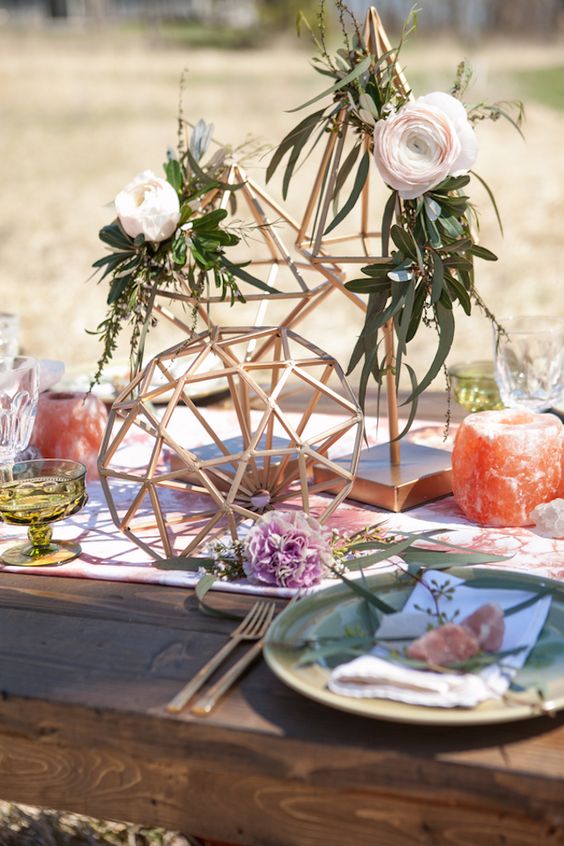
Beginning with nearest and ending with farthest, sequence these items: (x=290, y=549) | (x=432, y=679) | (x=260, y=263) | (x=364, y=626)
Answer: (x=432, y=679)
(x=364, y=626)
(x=290, y=549)
(x=260, y=263)

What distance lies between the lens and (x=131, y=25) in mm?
15773

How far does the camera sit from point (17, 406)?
1.27 m

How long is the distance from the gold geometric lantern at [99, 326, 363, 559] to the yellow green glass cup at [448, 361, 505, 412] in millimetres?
214

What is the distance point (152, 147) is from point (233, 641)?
9.17 metres

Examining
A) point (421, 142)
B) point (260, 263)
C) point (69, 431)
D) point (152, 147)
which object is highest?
point (152, 147)

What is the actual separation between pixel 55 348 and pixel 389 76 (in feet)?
15.1

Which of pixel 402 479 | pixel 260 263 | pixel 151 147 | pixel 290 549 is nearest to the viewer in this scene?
pixel 290 549

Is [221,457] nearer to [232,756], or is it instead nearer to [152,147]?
[232,756]

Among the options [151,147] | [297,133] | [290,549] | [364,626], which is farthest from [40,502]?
[151,147]

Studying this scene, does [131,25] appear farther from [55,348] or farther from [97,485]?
[97,485]

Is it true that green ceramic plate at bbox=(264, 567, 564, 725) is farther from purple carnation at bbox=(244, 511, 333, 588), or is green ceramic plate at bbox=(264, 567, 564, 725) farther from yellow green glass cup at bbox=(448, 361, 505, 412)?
yellow green glass cup at bbox=(448, 361, 505, 412)

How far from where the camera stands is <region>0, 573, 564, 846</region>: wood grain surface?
779 millimetres

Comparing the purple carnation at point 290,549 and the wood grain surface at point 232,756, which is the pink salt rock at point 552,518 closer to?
the purple carnation at point 290,549

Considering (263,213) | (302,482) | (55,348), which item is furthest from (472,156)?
(55,348)
